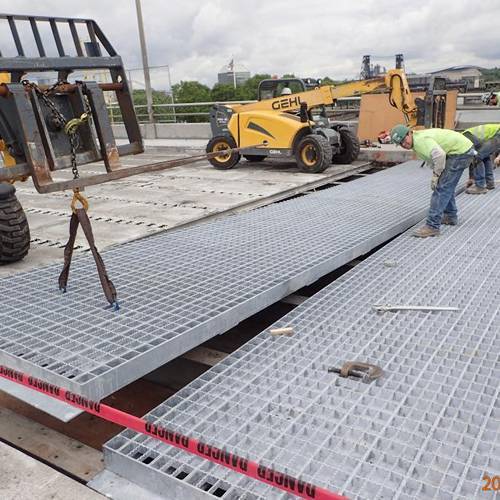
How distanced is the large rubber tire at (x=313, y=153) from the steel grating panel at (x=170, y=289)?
4.13 m

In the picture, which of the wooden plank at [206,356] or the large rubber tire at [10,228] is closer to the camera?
the wooden plank at [206,356]

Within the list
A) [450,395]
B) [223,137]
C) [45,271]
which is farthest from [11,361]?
[223,137]

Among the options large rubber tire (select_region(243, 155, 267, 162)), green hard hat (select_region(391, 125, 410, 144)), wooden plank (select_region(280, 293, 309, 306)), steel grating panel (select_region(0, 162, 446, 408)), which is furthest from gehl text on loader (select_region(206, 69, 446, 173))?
wooden plank (select_region(280, 293, 309, 306))

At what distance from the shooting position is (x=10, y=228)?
19.9 ft

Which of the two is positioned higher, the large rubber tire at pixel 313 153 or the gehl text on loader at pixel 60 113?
the gehl text on loader at pixel 60 113

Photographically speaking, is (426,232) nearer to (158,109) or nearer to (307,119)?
(307,119)

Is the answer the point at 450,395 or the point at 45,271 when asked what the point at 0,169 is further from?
the point at 450,395

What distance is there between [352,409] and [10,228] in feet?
15.4

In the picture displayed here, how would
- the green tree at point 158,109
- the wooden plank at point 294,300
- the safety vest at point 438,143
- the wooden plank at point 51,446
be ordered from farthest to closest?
the green tree at point 158,109, the safety vest at point 438,143, the wooden plank at point 294,300, the wooden plank at point 51,446

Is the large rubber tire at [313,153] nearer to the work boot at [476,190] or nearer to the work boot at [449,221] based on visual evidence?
the work boot at [476,190]

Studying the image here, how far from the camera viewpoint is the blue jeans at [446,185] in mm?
5957

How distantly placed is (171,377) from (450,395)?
2.02 meters

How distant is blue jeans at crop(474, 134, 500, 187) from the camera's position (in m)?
7.58

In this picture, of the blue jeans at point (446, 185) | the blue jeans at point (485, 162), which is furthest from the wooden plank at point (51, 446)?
the blue jeans at point (485, 162)
